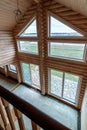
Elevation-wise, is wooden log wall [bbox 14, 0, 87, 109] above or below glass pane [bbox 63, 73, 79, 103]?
above

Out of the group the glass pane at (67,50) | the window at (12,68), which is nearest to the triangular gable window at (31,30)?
the glass pane at (67,50)

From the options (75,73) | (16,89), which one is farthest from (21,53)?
(75,73)

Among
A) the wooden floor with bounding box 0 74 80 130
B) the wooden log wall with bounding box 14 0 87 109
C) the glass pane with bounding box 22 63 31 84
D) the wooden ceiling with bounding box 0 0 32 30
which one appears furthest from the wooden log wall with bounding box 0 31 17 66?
the wooden floor with bounding box 0 74 80 130

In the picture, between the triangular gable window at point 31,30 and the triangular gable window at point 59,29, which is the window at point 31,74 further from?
the triangular gable window at point 59,29

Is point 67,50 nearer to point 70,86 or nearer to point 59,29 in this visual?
point 59,29

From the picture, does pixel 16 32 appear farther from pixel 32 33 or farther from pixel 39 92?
pixel 39 92

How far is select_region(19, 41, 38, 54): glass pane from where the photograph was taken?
538cm

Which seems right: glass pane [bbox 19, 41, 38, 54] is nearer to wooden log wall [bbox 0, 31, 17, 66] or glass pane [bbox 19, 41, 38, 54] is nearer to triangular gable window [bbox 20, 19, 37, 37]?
triangular gable window [bbox 20, 19, 37, 37]

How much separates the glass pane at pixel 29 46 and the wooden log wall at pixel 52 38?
1.09 ft

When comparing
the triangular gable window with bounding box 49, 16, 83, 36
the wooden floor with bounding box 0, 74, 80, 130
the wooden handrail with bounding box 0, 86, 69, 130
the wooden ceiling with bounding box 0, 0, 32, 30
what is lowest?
the wooden floor with bounding box 0, 74, 80, 130

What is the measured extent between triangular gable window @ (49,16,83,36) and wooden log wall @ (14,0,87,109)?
18 cm

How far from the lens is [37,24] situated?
4621 mm

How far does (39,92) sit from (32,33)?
3.47m

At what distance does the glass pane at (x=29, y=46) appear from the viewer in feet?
17.6
